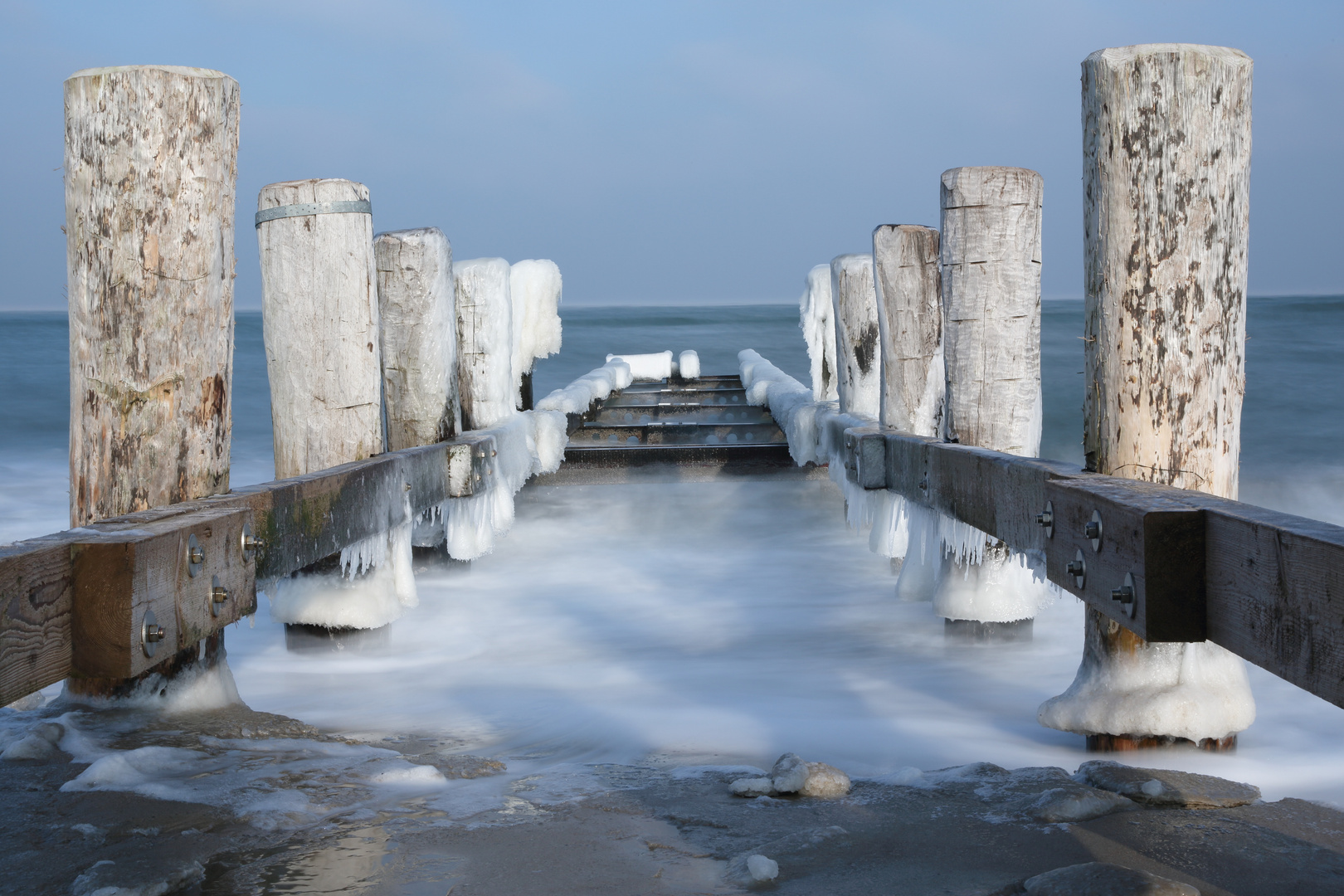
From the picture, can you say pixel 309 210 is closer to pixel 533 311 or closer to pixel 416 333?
pixel 416 333

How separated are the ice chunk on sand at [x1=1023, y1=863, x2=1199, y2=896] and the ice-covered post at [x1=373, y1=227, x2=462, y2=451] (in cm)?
367

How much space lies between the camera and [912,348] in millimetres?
5250

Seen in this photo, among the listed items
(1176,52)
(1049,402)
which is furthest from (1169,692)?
(1049,402)

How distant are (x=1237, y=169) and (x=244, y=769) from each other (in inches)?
114

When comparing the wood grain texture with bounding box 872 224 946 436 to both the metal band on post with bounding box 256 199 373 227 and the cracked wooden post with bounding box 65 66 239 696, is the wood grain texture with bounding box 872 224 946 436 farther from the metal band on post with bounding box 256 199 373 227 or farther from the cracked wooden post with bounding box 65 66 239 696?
the cracked wooden post with bounding box 65 66 239 696

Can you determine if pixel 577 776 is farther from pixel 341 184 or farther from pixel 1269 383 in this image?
pixel 1269 383

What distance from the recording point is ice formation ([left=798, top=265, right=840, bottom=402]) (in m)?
8.45

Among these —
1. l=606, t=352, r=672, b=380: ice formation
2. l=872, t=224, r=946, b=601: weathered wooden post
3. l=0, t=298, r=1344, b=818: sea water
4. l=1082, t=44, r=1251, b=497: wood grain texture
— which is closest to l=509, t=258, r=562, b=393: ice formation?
l=0, t=298, r=1344, b=818: sea water

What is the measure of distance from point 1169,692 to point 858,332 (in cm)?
376

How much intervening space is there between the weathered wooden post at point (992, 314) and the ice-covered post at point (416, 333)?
→ 7.38 ft

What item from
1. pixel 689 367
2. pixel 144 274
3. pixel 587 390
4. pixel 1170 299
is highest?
pixel 144 274

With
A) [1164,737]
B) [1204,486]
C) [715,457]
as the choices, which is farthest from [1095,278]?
[715,457]

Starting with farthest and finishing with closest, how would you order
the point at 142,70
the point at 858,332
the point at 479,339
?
the point at 858,332 < the point at 479,339 < the point at 142,70

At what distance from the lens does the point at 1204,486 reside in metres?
2.89
